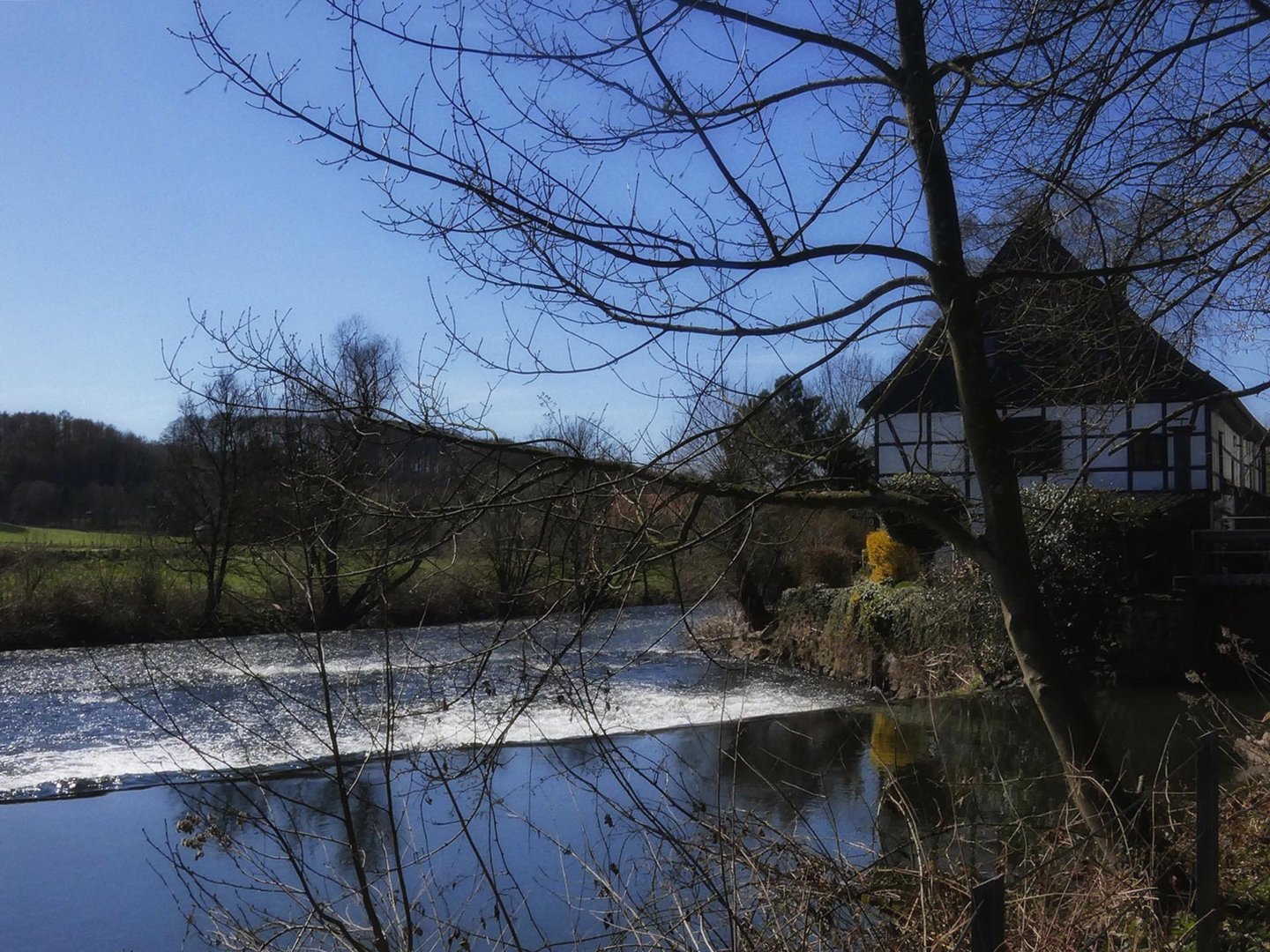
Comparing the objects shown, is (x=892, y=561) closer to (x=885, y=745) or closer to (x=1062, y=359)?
(x=885, y=745)

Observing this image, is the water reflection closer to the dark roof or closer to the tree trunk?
the tree trunk

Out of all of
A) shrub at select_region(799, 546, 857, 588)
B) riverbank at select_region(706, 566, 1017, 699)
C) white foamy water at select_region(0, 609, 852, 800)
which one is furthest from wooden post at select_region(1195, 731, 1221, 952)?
shrub at select_region(799, 546, 857, 588)

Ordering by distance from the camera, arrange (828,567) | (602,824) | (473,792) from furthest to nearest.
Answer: (828,567) → (473,792) → (602,824)

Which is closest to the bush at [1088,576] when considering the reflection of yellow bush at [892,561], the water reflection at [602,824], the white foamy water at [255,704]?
the water reflection at [602,824]

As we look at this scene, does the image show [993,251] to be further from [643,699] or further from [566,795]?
[643,699]

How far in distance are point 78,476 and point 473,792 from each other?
25.7 metres

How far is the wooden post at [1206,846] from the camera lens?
3287 mm

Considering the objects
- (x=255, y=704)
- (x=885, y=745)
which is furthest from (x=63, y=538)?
(x=885, y=745)

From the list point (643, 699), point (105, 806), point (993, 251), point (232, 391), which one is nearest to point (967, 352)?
point (993, 251)

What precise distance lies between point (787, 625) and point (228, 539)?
16.0 m

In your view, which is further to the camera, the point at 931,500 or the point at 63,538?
the point at 63,538

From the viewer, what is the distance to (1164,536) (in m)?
16.3

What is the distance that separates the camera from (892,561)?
1902cm

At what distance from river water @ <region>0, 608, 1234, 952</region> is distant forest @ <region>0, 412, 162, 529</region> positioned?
11.8 metres
